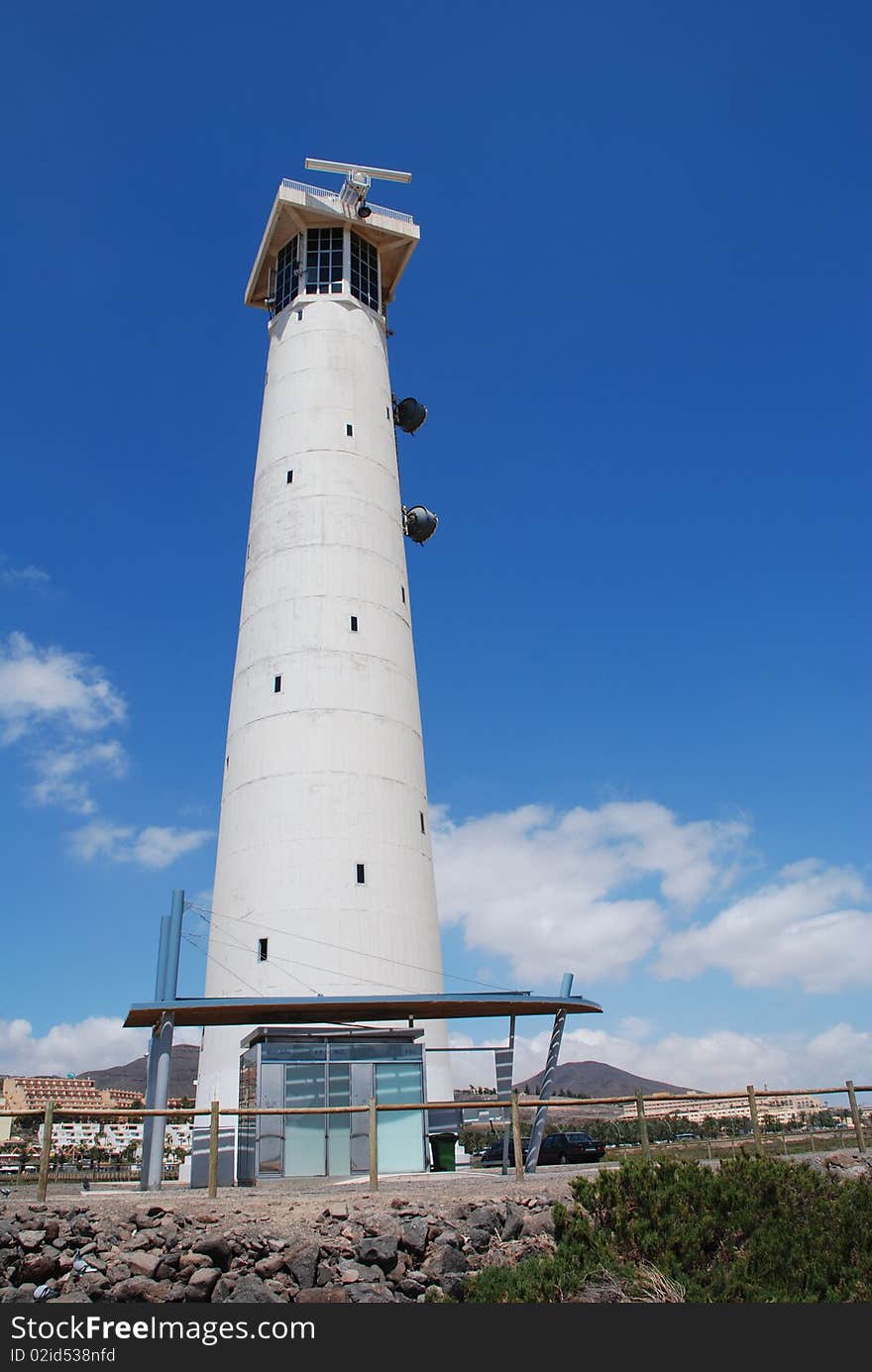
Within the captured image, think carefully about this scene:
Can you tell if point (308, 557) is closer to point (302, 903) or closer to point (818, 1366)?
point (302, 903)

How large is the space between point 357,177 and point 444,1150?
3261cm

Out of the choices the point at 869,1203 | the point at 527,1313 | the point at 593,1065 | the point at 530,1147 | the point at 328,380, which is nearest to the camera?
the point at 527,1313

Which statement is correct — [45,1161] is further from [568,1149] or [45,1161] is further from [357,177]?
[357,177]

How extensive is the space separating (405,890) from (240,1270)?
1506 cm

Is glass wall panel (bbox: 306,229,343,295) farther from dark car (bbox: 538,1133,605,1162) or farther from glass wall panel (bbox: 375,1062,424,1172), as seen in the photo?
dark car (bbox: 538,1133,605,1162)

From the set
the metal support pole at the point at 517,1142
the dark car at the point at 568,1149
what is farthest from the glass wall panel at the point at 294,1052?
the dark car at the point at 568,1149

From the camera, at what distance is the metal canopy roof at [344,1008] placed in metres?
20.2

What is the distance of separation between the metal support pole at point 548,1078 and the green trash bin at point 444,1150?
66.3 inches

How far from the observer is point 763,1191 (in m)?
11.5

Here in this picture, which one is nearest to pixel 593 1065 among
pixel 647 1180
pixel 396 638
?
pixel 396 638

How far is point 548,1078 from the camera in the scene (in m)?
20.9

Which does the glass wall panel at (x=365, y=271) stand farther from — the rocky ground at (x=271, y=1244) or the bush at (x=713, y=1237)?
the bush at (x=713, y=1237)

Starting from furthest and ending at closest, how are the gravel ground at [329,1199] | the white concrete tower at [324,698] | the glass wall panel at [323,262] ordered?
the glass wall panel at [323,262], the white concrete tower at [324,698], the gravel ground at [329,1199]

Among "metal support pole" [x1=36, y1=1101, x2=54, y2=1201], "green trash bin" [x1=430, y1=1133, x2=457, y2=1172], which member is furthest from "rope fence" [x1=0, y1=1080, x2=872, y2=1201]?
"green trash bin" [x1=430, y1=1133, x2=457, y2=1172]
